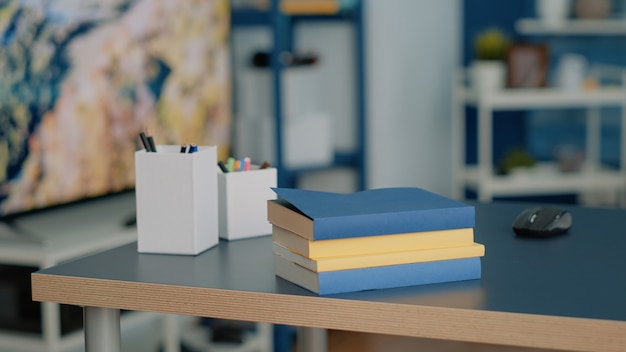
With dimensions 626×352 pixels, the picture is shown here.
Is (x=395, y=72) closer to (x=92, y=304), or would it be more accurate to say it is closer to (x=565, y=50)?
(x=565, y=50)

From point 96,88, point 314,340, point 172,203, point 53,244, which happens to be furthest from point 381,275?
point 96,88

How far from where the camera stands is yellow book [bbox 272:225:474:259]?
1.28m

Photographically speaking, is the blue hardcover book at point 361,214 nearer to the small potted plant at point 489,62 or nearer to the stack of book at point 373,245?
the stack of book at point 373,245

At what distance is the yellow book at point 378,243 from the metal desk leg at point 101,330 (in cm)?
28

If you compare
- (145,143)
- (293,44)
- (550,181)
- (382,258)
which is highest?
(293,44)

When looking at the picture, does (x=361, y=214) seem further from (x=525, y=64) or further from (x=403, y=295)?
(x=525, y=64)

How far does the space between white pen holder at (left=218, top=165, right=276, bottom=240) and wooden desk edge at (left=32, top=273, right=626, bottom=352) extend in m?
0.29

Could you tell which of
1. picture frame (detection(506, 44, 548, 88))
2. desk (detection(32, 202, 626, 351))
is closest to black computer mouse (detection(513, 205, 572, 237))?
desk (detection(32, 202, 626, 351))

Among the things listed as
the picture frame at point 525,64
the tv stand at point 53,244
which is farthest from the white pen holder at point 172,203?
the picture frame at point 525,64

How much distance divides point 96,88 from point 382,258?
5.82 feet

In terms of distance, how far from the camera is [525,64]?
418 centimetres

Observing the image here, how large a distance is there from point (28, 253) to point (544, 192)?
2786mm

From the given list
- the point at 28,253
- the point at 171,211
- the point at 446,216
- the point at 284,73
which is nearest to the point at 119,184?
the point at 28,253

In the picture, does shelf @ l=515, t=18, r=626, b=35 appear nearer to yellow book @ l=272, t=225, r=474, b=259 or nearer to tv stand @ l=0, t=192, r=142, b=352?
tv stand @ l=0, t=192, r=142, b=352
